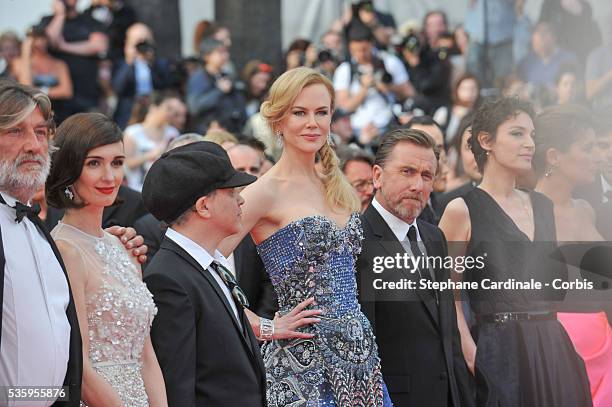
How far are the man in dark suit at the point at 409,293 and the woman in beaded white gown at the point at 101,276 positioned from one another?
1.25 metres

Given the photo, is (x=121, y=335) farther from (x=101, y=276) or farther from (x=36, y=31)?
(x=36, y=31)

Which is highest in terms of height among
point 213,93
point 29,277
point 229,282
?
point 213,93

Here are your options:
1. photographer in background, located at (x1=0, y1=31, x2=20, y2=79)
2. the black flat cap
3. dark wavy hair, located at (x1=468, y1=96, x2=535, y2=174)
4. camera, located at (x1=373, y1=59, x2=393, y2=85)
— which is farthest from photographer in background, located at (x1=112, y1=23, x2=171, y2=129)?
the black flat cap

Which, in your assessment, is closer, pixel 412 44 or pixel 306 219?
pixel 306 219

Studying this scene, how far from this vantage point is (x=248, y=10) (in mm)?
12102

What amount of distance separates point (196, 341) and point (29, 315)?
23.4 inches

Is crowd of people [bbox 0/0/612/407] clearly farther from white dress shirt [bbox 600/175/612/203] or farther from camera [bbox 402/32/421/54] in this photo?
camera [bbox 402/32/421/54]

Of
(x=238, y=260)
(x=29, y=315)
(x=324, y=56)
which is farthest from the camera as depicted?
(x=324, y=56)

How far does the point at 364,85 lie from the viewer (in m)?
9.54

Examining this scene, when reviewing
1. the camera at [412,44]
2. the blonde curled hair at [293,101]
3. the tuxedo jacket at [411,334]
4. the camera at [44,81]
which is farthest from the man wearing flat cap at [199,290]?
the camera at [412,44]

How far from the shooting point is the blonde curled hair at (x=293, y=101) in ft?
15.6

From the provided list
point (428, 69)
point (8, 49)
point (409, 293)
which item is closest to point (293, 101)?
point (409, 293)

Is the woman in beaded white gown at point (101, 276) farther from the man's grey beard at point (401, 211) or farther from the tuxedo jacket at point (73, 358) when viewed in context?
the man's grey beard at point (401, 211)

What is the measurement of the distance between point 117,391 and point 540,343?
219 centimetres
